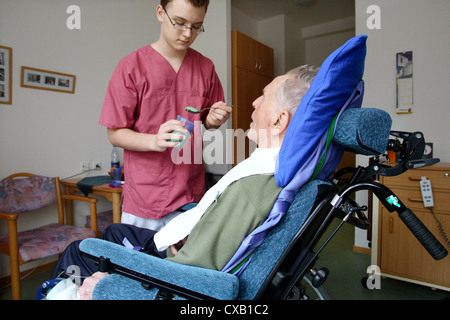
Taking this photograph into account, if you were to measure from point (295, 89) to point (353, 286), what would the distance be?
5.87ft

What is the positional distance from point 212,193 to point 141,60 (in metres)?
0.69

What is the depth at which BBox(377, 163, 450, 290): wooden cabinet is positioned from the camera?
196cm

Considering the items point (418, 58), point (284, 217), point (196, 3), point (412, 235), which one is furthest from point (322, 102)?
point (418, 58)

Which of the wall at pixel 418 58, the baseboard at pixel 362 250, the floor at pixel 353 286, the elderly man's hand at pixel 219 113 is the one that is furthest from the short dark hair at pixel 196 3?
the baseboard at pixel 362 250

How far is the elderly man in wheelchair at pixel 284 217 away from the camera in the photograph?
29.5 inches

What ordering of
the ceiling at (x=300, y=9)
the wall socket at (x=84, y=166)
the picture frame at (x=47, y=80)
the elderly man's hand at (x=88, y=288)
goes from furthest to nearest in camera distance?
the ceiling at (x=300, y=9), the wall socket at (x=84, y=166), the picture frame at (x=47, y=80), the elderly man's hand at (x=88, y=288)

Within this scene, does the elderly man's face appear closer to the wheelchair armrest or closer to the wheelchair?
the wheelchair

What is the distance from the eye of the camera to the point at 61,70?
2.49 m

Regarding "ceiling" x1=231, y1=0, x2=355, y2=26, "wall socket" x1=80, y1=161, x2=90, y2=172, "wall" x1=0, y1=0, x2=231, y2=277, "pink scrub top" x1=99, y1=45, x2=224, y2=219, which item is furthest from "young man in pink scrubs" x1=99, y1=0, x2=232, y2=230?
"ceiling" x1=231, y1=0, x2=355, y2=26

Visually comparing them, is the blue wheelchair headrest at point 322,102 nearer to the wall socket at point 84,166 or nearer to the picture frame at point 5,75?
the picture frame at point 5,75

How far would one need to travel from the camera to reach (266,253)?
790 millimetres

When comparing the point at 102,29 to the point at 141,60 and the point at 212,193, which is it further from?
the point at 212,193

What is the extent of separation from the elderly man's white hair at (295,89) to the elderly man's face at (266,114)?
2 centimetres
